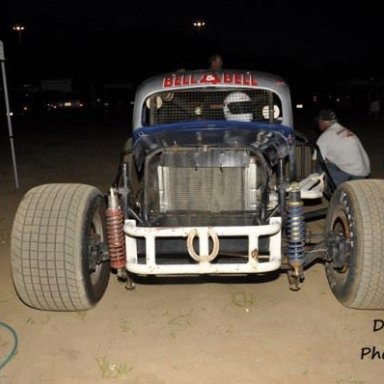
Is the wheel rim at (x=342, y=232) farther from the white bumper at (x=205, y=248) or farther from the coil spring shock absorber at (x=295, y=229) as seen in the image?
the white bumper at (x=205, y=248)

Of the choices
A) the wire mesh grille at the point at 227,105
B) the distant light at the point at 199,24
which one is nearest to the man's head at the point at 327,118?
the wire mesh grille at the point at 227,105

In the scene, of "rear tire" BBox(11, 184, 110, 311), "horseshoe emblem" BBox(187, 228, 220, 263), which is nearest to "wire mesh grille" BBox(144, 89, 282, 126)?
"rear tire" BBox(11, 184, 110, 311)

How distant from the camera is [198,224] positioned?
427 centimetres

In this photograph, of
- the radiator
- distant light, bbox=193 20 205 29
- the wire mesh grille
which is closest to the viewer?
the radiator

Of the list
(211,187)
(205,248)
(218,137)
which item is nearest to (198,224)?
→ (211,187)

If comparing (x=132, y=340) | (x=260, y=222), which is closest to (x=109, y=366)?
(x=132, y=340)

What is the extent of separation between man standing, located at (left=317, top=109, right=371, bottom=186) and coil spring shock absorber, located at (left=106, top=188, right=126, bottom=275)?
327cm

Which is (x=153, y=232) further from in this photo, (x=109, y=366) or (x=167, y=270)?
(x=109, y=366)

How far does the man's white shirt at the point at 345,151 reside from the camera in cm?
645

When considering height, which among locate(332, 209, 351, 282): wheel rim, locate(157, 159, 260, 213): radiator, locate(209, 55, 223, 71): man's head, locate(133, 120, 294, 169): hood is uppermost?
locate(209, 55, 223, 71): man's head

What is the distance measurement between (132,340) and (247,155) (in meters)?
1.69

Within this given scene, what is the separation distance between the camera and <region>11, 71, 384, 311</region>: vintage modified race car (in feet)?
12.8

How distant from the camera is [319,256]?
432 centimetres

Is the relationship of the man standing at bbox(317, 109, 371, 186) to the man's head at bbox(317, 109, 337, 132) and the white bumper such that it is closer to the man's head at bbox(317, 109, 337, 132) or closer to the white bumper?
the man's head at bbox(317, 109, 337, 132)
